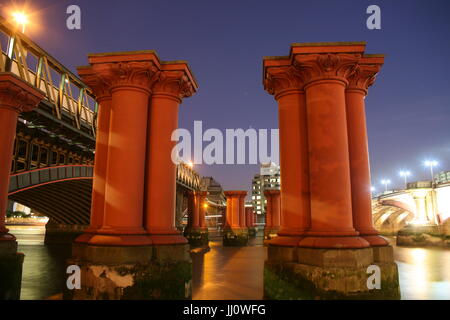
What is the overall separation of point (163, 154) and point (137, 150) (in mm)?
662

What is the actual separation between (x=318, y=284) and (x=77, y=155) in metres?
36.4

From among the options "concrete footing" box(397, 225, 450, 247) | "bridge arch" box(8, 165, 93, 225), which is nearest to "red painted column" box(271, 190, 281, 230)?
"concrete footing" box(397, 225, 450, 247)

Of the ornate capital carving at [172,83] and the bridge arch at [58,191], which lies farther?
the bridge arch at [58,191]

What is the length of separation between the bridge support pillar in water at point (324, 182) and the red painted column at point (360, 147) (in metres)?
0.02

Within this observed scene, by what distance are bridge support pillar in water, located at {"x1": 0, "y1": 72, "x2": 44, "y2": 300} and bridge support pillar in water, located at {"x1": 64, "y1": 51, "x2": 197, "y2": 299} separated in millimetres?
2388

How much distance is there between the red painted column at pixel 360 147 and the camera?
25.3 feet

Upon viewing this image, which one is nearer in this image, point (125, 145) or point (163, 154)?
point (125, 145)

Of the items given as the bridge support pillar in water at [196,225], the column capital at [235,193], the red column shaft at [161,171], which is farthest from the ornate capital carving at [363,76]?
the bridge support pillar in water at [196,225]

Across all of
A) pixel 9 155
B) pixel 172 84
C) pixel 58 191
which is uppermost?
pixel 58 191

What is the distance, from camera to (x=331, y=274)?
249 inches

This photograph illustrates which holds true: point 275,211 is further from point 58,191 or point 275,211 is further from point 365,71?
point 365,71

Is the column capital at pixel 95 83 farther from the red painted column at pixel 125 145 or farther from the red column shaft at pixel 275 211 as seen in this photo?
the red column shaft at pixel 275 211

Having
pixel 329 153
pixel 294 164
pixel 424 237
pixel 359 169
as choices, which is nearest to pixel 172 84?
pixel 294 164
